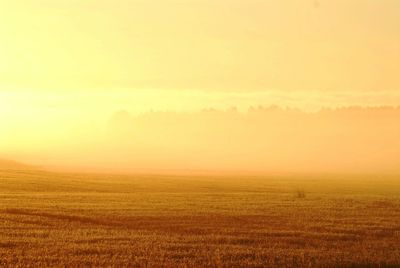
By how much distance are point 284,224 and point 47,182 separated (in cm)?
3817

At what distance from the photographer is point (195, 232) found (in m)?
28.1

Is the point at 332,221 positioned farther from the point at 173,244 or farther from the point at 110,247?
the point at 110,247

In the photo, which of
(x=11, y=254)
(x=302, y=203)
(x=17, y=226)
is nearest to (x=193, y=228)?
(x=17, y=226)

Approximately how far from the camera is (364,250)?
2303 cm

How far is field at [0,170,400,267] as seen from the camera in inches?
806

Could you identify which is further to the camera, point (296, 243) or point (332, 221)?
point (332, 221)

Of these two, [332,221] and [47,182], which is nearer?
[332,221]

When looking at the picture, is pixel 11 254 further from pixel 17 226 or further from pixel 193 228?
pixel 193 228

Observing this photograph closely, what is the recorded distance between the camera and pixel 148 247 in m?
22.5

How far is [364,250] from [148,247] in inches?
314

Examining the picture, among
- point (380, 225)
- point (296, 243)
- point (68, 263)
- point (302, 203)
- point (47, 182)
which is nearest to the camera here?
point (68, 263)

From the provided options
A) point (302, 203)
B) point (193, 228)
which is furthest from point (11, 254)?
point (302, 203)

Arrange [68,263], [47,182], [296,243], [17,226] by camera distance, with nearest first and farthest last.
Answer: [68,263]
[296,243]
[17,226]
[47,182]

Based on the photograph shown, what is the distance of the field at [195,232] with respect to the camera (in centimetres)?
2048
